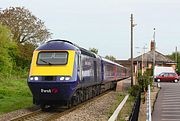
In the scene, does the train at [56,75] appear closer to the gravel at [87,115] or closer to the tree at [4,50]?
the gravel at [87,115]

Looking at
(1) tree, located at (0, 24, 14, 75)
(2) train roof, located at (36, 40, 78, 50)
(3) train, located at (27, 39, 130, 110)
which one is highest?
(1) tree, located at (0, 24, 14, 75)

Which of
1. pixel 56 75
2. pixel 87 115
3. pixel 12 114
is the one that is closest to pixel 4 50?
pixel 56 75

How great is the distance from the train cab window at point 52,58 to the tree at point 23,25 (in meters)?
47.8

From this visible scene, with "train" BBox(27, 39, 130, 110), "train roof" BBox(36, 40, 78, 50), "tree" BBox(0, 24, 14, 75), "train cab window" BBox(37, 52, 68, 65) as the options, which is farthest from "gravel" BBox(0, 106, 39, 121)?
"tree" BBox(0, 24, 14, 75)

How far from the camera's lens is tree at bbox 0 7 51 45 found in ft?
220

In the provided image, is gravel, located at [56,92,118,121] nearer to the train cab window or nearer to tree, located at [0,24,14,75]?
the train cab window

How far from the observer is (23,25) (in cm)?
6794

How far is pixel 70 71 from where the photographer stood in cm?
1909

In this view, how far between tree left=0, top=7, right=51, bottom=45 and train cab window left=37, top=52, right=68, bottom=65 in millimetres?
47838

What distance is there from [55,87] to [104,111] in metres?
2.79

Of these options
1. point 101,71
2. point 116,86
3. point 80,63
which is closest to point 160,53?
point 116,86

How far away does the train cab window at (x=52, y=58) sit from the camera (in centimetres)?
1944

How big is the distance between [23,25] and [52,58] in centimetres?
4940

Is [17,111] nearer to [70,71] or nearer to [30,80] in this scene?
[30,80]
